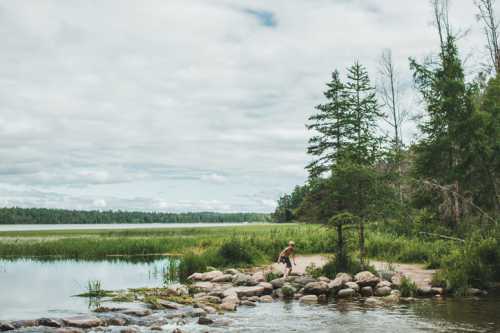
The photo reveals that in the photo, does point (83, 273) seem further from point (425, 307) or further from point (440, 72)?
point (440, 72)

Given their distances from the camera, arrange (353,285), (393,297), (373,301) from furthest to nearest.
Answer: (353,285) → (393,297) → (373,301)

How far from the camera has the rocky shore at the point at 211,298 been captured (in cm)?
1555

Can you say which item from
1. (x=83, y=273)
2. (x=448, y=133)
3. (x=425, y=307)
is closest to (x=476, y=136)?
(x=448, y=133)

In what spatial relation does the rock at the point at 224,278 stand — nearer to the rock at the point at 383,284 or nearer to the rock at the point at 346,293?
the rock at the point at 346,293

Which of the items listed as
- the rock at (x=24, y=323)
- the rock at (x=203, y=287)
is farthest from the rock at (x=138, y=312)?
the rock at (x=203, y=287)

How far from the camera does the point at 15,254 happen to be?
4406cm

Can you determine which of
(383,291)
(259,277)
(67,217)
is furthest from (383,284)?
(67,217)

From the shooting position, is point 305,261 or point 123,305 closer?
point 123,305

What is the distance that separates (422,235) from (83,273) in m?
20.1

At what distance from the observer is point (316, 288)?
68.8ft

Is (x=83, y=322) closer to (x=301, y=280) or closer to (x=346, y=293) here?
(x=301, y=280)

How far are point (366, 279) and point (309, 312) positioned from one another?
13.9 feet

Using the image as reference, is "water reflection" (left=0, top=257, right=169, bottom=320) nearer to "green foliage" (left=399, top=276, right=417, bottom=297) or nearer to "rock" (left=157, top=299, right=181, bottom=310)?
"rock" (left=157, top=299, right=181, bottom=310)

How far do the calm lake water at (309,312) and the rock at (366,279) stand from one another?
5.82 feet
